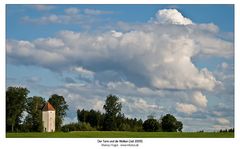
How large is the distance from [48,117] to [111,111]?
5.77 metres

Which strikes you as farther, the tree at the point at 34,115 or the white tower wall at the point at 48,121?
the white tower wall at the point at 48,121

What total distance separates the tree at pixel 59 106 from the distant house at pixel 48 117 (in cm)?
36

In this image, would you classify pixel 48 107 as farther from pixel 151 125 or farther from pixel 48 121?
pixel 151 125

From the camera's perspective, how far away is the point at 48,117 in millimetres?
47281

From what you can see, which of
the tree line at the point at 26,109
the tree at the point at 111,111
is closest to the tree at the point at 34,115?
the tree line at the point at 26,109

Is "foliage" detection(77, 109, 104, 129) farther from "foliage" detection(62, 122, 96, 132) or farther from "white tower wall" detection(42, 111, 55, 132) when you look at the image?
"white tower wall" detection(42, 111, 55, 132)

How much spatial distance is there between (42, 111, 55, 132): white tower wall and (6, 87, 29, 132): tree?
6.19 ft

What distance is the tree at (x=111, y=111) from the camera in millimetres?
42459

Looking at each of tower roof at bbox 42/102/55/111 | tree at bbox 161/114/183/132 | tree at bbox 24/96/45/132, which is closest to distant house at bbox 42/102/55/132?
tower roof at bbox 42/102/55/111

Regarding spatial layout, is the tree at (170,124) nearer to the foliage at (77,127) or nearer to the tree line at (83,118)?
the tree line at (83,118)
